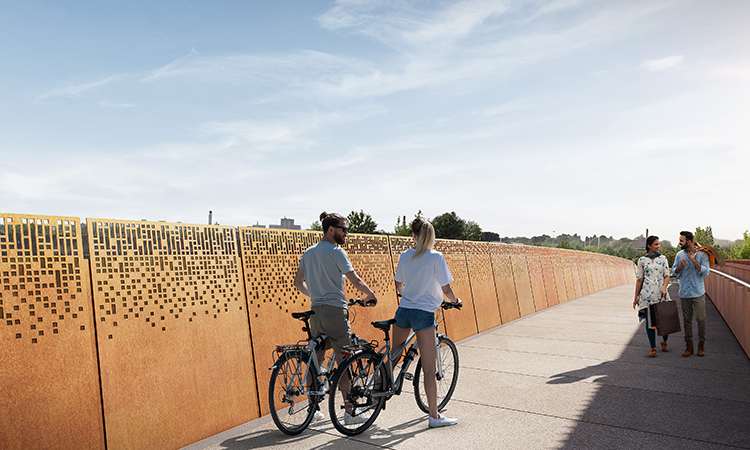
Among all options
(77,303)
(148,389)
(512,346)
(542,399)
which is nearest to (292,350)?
(148,389)

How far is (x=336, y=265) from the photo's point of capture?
5.09m

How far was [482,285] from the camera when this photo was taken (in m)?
12.0

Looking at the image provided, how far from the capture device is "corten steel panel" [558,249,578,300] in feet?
67.6

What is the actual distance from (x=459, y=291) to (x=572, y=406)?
4931mm

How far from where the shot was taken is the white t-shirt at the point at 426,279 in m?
5.00

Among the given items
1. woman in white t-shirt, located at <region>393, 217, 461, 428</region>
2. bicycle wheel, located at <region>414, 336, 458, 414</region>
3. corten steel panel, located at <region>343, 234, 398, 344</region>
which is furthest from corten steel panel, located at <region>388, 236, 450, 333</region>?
woman in white t-shirt, located at <region>393, 217, 461, 428</region>

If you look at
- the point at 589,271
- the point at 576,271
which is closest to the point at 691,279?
the point at 576,271

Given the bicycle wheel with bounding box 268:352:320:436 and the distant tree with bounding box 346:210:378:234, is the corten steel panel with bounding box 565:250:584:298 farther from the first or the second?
the distant tree with bounding box 346:210:378:234

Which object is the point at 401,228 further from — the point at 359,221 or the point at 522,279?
the point at 522,279

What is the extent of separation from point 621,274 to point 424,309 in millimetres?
39579

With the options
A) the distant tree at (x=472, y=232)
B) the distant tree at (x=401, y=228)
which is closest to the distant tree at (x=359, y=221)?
the distant tree at (x=401, y=228)

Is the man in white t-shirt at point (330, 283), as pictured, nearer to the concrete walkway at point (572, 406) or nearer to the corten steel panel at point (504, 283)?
the concrete walkway at point (572, 406)

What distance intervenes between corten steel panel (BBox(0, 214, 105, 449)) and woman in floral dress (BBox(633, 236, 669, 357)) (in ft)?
25.6

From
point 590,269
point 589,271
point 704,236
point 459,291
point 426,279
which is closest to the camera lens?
point 426,279
